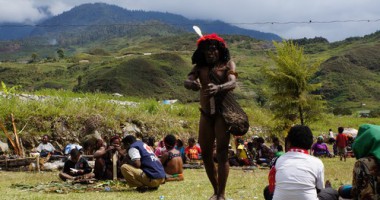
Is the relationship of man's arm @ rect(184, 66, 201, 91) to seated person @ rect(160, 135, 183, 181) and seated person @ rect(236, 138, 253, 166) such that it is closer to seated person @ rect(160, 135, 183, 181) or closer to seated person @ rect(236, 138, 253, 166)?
seated person @ rect(160, 135, 183, 181)

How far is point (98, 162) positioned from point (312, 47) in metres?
179

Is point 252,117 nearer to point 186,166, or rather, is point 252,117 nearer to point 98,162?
point 186,166

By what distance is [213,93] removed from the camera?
582 cm

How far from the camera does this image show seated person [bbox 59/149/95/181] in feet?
34.3

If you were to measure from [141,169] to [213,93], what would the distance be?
11.2 feet

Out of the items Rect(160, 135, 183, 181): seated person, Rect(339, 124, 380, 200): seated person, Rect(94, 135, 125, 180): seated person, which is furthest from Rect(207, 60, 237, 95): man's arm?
Rect(94, 135, 125, 180): seated person

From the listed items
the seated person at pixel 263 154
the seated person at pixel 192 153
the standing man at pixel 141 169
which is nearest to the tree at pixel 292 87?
the seated person at pixel 263 154

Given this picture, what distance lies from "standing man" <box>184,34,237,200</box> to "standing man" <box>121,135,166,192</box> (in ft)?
8.37

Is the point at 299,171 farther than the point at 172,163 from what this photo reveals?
No

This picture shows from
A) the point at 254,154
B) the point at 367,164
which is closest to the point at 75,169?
the point at 254,154

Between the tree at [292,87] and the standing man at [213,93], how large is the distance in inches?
841

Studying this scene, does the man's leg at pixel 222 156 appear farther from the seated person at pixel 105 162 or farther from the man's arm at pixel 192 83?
the seated person at pixel 105 162

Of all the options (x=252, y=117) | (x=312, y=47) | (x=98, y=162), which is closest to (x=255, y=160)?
(x=98, y=162)

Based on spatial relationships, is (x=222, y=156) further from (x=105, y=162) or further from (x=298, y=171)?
(x=105, y=162)
